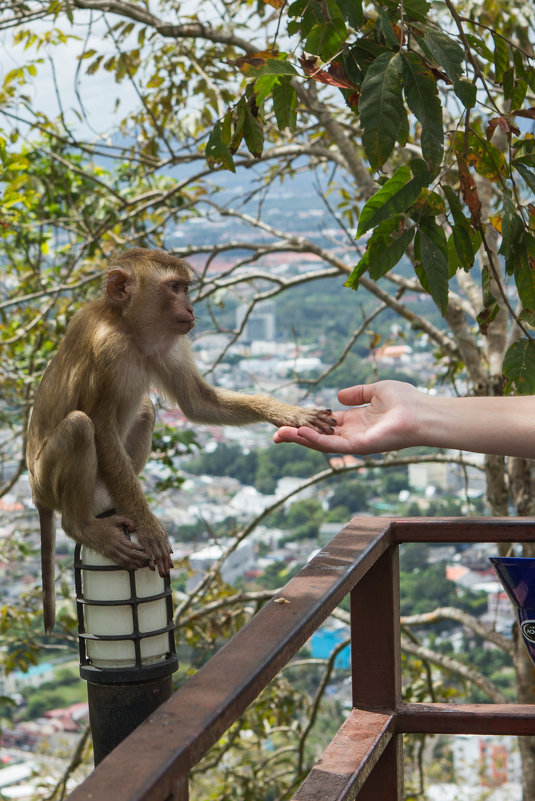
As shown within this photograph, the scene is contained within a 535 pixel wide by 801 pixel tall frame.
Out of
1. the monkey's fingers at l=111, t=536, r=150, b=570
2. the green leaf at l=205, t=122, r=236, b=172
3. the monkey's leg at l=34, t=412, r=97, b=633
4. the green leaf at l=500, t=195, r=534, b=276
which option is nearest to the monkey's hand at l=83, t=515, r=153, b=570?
the monkey's fingers at l=111, t=536, r=150, b=570

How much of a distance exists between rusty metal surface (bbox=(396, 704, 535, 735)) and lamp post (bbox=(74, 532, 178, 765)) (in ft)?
1.66

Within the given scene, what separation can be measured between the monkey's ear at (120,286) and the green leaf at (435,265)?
1.13 meters

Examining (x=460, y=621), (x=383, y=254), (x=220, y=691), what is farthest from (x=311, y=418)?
(x=460, y=621)

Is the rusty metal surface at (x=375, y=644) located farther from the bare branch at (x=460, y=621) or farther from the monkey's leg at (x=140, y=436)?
the bare branch at (x=460, y=621)

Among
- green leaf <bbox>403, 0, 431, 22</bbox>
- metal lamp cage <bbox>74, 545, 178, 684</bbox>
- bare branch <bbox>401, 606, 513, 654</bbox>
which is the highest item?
green leaf <bbox>403, 0, 431, 22</bbox>

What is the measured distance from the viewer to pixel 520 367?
1.87 meters

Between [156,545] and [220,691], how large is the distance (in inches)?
36.1

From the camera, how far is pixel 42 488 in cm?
240

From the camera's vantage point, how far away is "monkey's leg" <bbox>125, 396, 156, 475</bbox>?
266cm

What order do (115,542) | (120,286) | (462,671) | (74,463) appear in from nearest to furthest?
(115,542) < (74,463) < (120,286) < (462,671)

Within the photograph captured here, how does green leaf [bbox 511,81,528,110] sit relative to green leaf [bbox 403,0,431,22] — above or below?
below

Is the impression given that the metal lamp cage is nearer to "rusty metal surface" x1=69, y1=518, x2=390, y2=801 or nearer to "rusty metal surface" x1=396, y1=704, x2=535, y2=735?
"rusty metal surface" x1=69, y1=518, x2=390, y2=801

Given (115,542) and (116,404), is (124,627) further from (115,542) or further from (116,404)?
(116,404)

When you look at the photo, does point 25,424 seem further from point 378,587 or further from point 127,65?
point 378,587
